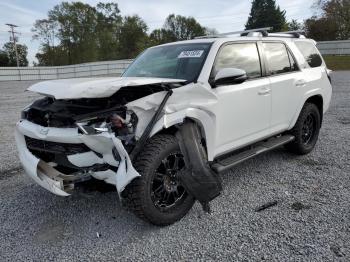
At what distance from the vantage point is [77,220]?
353 cm

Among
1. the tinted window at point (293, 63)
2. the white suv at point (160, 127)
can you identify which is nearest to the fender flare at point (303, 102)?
the tinted window at point (293, 63)

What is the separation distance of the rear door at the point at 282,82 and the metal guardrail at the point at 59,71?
24675mm

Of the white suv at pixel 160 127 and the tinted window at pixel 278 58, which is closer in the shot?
the white suv at pixel 160 127

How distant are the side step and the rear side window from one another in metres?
1.33

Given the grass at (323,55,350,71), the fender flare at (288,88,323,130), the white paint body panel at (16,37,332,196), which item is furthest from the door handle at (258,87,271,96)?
the grass at (323,55,350,71)

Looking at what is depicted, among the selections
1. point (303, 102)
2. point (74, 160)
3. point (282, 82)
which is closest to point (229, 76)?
point (282, 82)

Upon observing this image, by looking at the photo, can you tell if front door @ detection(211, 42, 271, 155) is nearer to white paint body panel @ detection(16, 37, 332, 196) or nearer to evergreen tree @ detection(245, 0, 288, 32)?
white paint body panel @ detection(16, 37, 332, 196)

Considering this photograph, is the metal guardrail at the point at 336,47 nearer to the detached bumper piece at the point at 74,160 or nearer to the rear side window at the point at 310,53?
the rear side window at the point at 310,53

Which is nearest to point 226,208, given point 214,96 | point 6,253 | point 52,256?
point 214,96

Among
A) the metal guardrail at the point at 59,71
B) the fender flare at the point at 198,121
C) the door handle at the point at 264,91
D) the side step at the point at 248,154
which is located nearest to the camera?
the fender flare at the point at 198,121

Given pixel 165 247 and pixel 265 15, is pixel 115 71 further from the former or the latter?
pixel 265 15

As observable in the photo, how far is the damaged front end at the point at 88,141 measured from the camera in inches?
116

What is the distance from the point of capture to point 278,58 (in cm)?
479

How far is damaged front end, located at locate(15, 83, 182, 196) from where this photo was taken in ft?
9.65
